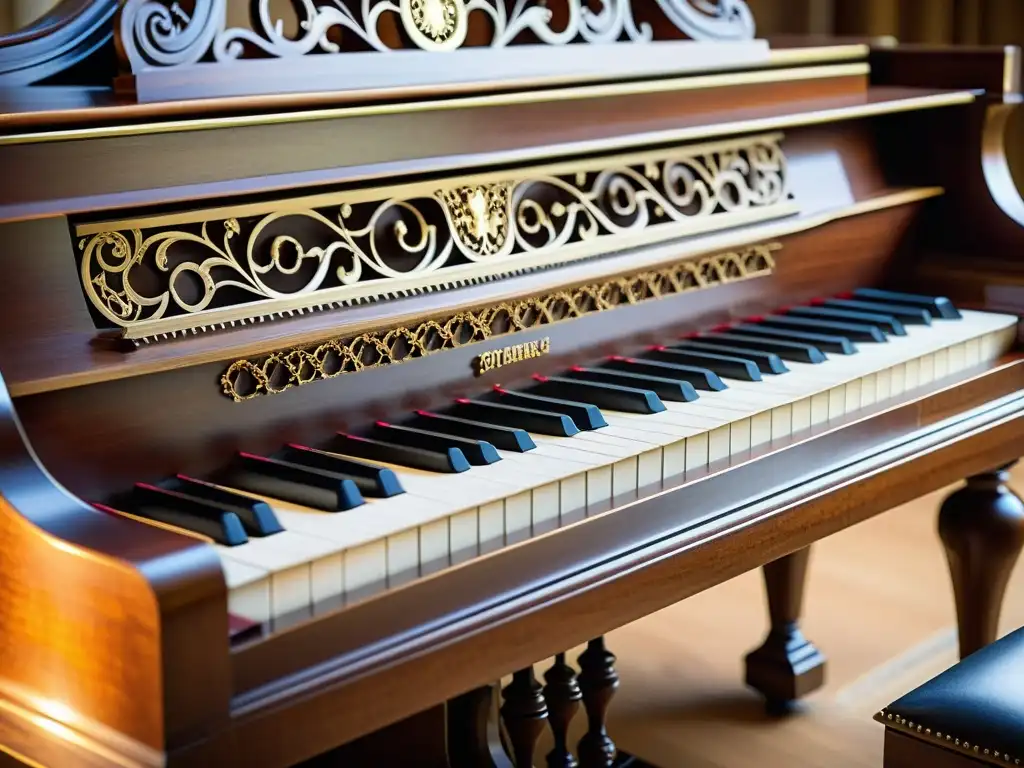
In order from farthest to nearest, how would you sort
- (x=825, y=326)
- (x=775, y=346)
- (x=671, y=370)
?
(x=825, y=326)
(x=775, y=346)
(x=671, y=370)

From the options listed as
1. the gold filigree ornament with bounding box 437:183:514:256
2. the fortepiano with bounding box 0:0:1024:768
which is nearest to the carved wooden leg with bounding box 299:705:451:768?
the fortepiano with bounding box 0:0:1024:768

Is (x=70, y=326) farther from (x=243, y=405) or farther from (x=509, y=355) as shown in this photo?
(x=509, y=355)

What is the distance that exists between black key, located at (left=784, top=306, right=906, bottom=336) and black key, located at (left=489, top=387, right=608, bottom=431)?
0.60 m

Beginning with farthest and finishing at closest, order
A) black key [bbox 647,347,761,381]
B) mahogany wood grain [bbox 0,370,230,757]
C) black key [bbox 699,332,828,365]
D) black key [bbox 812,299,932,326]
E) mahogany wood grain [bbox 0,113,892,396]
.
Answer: black key [bbox 812,299,932,326] < black key [bbox 699,332,828,365] < black key [bbox 647,347,761,381] < mahogany wood grain [bbox 0,113,892,396] < mahogany wood grain [bbox 0,370,230,757]

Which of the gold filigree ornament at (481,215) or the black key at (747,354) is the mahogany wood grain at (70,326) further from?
the black key at (747,354)

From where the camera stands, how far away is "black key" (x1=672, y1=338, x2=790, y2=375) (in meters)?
1.87

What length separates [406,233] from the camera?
1669 millimetres

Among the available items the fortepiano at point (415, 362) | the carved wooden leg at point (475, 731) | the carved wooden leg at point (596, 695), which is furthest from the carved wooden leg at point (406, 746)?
the carved wooden leg at point (596, 695)

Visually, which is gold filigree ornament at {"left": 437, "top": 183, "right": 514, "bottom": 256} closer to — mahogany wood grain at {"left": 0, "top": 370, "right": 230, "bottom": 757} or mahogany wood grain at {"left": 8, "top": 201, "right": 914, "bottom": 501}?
mahogany wood grain at {"left": 8, "top": 201, "right": 914, "bottom": 501}

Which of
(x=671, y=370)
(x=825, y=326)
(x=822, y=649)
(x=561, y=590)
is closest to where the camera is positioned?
(x=561, y=590)

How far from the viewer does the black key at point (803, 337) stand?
1.98 m

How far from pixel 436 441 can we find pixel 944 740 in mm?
644

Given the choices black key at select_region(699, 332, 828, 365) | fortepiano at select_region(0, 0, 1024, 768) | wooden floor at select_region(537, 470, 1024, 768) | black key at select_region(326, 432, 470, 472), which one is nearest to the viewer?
fortepiano at select_region(0, 0, 1024, 768)

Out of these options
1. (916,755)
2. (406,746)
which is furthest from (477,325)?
(916,755)
